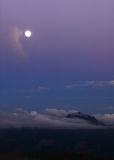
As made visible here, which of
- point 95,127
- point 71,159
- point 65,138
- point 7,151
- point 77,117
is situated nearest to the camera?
point 71,159

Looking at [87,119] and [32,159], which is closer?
[32,159]

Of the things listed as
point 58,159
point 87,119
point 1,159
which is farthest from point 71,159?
point 87,119

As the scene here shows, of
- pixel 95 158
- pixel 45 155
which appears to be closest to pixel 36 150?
pixel 45 155

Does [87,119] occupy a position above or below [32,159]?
above

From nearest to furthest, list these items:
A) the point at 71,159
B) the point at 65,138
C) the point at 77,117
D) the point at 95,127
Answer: the point at 71,159 < the point at 65,138 < the point at 95,127 < the point at 77,117

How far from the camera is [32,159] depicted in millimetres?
13969

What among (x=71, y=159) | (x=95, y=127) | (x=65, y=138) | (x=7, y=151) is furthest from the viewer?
(x=95, y=127)

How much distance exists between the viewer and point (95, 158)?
46.8 ft

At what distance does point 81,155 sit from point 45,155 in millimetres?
1980

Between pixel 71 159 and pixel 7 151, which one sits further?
pixel 7 151

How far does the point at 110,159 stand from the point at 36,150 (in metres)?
4.18

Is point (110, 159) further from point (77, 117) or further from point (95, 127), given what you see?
point (77, 117)

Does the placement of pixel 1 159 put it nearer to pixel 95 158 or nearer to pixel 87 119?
pixel 95 158

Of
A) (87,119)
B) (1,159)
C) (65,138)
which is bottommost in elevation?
(1,159)
